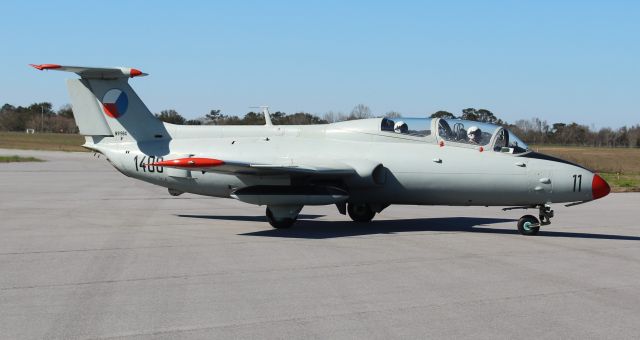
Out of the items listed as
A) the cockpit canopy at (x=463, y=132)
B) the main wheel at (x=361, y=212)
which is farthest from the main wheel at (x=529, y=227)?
the main wheel at (x=361, y=212)

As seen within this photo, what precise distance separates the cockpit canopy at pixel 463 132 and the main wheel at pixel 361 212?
1.96 metres

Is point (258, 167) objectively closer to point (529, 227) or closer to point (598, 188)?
point (529, 227)

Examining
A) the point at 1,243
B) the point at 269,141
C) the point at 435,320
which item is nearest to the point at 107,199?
the point at 269,141

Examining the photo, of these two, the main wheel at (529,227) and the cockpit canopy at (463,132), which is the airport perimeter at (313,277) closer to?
the main wheel at (529,227)

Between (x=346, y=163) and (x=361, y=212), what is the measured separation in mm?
1906

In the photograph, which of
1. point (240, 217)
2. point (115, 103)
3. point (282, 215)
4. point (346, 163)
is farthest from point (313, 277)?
point (115, 103)

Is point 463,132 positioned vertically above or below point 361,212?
above

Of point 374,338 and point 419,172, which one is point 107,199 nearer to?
point 419,172

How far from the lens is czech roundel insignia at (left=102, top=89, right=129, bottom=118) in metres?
15.8

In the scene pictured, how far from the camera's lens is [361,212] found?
1523cm

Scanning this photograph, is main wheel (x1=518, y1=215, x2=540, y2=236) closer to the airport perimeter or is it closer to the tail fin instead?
the airport perimeter

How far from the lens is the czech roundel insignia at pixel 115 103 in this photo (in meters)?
15.8

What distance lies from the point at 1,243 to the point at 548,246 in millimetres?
9148

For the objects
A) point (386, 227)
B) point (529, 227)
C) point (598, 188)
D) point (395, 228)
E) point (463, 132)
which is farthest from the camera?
point (386, 227)
